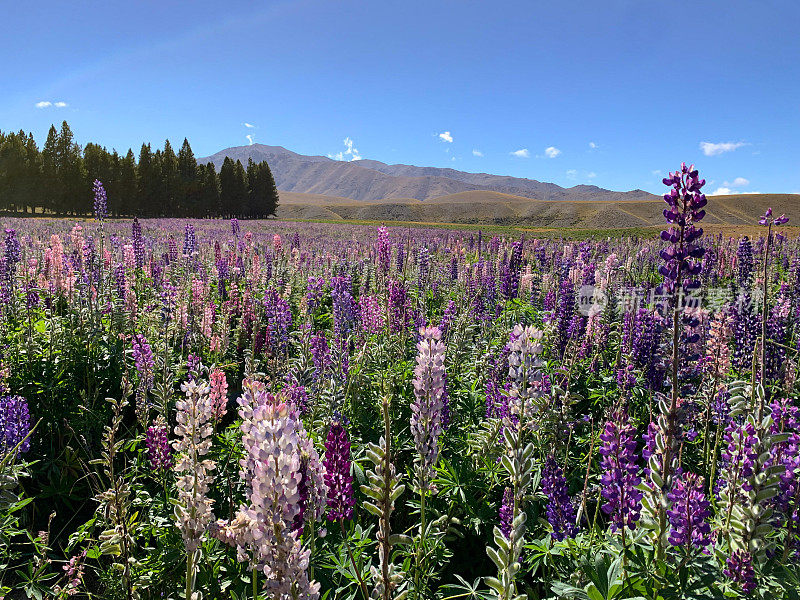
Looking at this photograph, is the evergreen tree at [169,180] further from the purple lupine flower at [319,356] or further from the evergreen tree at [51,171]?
the purple lupine flower at [319,356]

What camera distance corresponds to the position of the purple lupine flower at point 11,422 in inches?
130

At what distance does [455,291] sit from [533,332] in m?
6.71

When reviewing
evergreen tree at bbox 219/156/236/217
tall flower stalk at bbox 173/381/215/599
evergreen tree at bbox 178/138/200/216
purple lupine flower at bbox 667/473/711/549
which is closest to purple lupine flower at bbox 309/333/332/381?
tall flower stalk at bbox 173/381/215/599

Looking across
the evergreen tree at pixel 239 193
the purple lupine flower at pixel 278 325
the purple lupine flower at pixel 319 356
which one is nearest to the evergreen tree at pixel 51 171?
the evergreen tree at pixel 239 193

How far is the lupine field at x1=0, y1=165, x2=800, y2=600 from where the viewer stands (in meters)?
1.84

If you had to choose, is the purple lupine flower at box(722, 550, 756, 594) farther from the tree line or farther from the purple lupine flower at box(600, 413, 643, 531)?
the tree line

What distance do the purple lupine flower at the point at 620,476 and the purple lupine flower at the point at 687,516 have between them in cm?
17

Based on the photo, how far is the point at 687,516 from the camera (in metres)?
2.15

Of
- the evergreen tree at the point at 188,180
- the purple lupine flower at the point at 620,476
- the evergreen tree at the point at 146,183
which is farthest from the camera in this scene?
the evergreen tree at the point at 188,180

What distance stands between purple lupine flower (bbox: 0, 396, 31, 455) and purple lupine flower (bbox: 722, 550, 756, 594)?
13.9ft

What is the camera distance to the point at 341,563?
255 cm

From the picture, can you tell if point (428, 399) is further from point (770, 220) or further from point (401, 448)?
point (770, 220)

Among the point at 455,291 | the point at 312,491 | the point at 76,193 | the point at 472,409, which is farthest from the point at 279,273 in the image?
the point at 76,193

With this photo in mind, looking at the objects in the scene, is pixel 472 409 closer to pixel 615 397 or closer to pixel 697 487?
pixel 615 397
